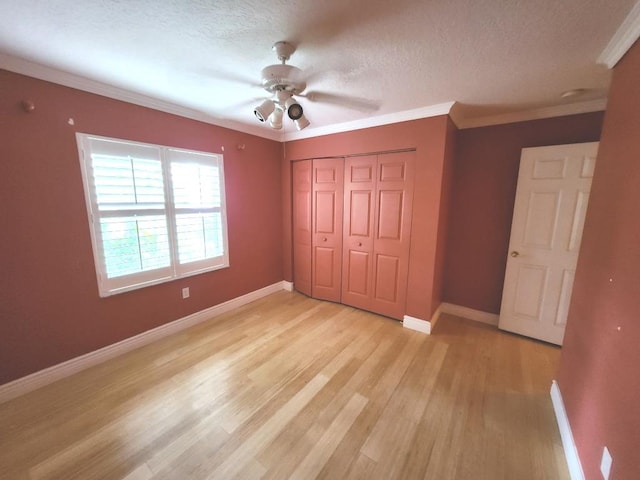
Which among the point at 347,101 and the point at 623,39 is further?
the point at 347,101

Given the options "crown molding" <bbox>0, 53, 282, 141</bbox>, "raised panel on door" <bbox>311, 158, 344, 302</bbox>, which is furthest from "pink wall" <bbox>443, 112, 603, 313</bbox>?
"crown molding" <bbox>0, 53, 282, 141</bbox>

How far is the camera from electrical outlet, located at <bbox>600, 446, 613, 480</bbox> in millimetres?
1052

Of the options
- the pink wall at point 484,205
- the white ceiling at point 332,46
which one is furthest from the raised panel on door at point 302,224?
the pink wall at point 484,205

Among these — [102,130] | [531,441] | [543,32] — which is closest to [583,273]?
[531,441]

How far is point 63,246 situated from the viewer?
1.93m

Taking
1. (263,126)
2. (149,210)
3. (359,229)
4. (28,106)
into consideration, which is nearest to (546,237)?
(359,229)

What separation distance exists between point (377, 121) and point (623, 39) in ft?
5.73

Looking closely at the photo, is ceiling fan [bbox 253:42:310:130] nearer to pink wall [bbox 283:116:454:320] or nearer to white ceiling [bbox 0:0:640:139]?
white ceiling [bbox 0:0:640:139]

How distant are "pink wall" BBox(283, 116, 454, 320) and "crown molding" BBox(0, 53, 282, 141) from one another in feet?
5.24

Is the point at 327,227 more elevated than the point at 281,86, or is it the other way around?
→ the point at 281,86

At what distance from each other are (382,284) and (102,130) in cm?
308

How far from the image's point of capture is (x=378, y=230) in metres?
2.92

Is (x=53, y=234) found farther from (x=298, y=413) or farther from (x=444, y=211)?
(x=444, y=211)

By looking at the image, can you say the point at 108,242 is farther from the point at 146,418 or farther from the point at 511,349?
the point at 511,349
